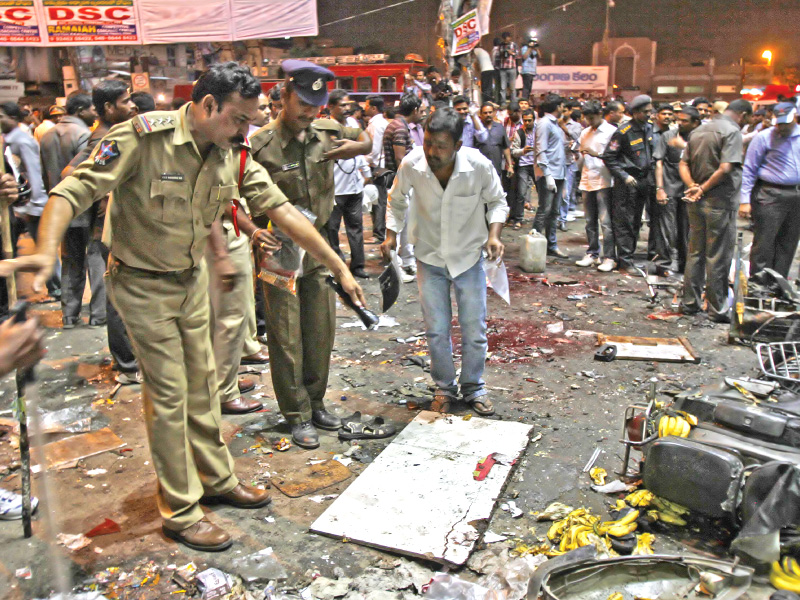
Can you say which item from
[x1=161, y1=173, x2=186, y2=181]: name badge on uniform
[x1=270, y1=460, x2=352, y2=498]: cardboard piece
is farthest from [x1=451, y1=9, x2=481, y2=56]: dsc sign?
[x1=161, y1=173, x2=186, y2=181]: name badge on uniform

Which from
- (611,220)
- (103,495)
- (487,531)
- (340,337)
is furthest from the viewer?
(611,220)

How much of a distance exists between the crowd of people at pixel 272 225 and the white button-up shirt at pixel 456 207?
0.03 ft

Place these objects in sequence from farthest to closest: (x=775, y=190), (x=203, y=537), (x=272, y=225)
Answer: (x=775, y=190) → (x=272, y=225) → (x=203, y=537)

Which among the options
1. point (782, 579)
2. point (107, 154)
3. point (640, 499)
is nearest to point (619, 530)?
point (640, 499)

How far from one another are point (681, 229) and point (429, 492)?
598cm

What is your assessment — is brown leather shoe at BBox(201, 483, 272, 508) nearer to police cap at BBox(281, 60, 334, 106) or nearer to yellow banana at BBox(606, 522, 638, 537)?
yellow banana at BBox(606, 522, 638, 537)

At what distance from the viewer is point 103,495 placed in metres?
3.66

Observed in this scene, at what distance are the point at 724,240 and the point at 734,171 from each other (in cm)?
66

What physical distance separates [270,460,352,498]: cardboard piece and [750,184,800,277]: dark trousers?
199 inches

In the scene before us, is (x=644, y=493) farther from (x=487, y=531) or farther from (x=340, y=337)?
(x=340, y=337)

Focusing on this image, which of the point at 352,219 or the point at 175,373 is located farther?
the point at 352,219

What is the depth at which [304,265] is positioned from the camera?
4172mm

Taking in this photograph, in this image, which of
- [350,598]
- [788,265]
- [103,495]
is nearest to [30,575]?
[103,495]

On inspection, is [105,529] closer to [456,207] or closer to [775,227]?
[456,207]
